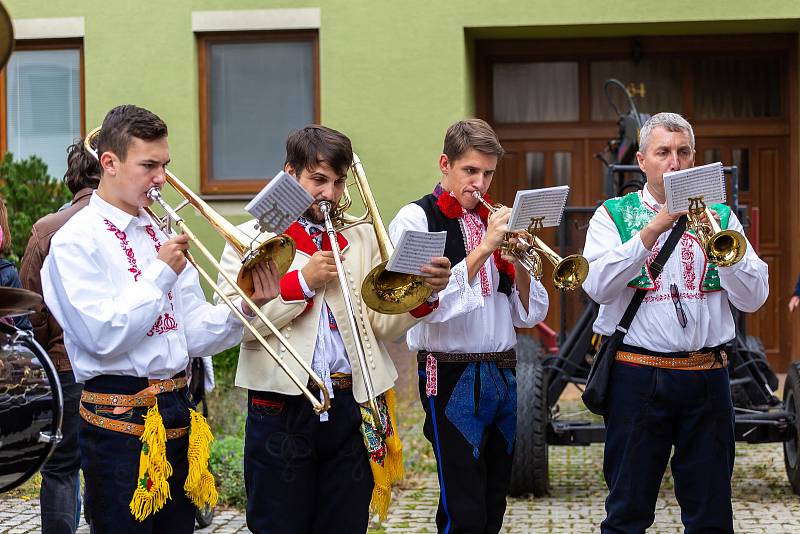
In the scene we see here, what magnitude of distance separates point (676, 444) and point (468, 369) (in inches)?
31.6

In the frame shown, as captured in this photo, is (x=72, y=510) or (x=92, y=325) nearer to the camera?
(x=92, y=325)

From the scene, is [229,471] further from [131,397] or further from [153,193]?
[153,193]

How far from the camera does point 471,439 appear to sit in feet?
14.2

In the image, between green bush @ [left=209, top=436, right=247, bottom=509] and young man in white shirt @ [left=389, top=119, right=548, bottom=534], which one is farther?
green bush @ [left=209, top=436, right=247, bottom=509]

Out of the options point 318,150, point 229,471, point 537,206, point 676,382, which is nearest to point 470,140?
point 537,206

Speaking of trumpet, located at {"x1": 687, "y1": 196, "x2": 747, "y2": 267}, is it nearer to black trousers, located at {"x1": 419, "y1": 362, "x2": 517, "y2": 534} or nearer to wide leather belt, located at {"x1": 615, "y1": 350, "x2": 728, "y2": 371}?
wide leather belt, located at {"x1": 615, "y1": 350, "x2": 728, "y2": 371}

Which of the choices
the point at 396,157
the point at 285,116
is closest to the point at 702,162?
the point at 396,157

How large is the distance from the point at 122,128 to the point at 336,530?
4.59ft

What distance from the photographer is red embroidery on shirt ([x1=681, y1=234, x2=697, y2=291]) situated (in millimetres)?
4402

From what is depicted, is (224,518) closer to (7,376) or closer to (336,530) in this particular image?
(336,530)

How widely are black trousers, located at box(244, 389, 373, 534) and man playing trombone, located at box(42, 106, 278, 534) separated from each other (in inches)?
7.1

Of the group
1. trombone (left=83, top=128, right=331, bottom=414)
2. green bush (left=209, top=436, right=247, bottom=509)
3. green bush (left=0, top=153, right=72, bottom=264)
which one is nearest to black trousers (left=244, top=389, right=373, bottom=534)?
trombone (left=83, top=128, right=331, bottom=414)

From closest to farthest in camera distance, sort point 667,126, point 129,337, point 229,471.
A: point 129,337, point 667,126, point 229,471

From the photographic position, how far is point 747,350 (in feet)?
22.1
